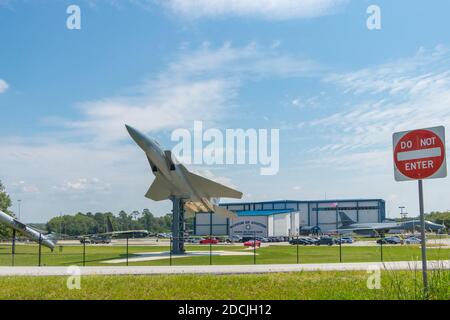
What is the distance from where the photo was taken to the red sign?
7.96 m

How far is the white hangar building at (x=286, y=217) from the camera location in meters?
94.3

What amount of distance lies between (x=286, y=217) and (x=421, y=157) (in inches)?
3568

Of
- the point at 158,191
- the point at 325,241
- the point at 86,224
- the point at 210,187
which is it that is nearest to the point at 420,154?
the point at 210,187

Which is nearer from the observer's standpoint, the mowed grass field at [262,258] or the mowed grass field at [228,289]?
the mowed grass field at [228,289]

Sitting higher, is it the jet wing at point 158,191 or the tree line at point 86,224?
the jet wing at point 158,191

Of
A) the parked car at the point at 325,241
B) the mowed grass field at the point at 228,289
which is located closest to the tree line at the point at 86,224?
the parked car at the point at 325,241

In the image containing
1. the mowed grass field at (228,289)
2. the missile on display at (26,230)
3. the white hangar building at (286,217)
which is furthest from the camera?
the white hangar building at (286,217)

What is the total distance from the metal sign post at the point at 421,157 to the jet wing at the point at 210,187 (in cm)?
2511

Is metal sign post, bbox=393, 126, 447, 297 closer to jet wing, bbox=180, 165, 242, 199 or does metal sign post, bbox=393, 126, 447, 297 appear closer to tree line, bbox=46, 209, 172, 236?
jet wing, bbox=180, 165, 242, 199

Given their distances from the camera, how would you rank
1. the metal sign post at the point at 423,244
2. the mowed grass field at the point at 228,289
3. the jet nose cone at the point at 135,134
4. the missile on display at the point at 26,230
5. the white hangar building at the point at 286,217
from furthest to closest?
the white hangar building at the point at 286,217 < the missile on display at the point at 26,230 < the jet nose cone at the point at 135,134 < the mowed grass field at the point at 228,289 < the metal sign post at the point at 423,244

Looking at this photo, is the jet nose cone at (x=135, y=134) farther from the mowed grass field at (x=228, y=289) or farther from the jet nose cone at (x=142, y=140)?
the mowed grass field at (x=228, y=289)
